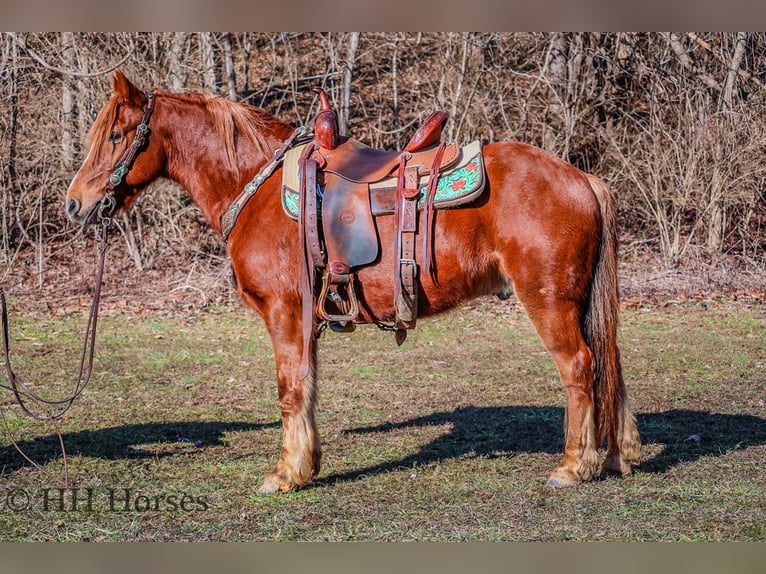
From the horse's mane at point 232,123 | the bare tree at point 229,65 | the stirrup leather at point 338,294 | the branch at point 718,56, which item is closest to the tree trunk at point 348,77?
the bare tree at point 229,65

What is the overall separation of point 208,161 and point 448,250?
5.34 ft

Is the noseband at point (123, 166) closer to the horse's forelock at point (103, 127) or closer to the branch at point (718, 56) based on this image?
the horse's forelock at point (103, 127)

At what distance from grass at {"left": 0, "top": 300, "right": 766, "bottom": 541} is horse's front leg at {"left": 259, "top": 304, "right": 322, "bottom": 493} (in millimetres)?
137

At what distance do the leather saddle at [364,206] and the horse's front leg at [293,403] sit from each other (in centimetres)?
19

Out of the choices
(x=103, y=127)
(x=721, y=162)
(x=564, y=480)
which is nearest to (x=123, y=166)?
(x=103, y=127)

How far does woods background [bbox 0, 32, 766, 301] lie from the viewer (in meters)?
12.3

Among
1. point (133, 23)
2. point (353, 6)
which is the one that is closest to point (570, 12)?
point (353, 6)

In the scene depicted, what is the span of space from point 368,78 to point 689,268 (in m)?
6.20

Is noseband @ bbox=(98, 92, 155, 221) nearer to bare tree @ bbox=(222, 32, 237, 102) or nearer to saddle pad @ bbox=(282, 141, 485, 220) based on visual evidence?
saddle pad @ bbox=(282, 141, 485, 220)

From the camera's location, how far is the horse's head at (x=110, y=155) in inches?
194

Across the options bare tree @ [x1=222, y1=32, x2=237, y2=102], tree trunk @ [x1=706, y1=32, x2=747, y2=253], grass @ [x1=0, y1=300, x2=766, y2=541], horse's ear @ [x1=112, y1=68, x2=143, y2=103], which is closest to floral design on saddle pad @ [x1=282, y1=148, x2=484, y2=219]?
horse's ear @ [x1=112, y1=68, x2=143, y2=103]

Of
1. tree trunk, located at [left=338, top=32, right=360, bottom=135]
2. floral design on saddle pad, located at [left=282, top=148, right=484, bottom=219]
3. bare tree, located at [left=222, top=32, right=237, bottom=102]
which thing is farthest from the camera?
tree trunk, located at [left=338, top=32, right=360, bottom=135]

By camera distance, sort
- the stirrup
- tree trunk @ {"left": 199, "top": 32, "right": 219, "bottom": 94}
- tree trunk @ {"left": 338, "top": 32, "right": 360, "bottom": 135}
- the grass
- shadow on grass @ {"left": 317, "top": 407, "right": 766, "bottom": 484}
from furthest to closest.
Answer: tree trunk @ {"left": 338, "top": 32, "right": 360, "bottom": 135} → tree trunk @ {"left": 199, "top": 32, "right": 219, "bottom": 94} → shadow on grass @ {"left": 317, "top": 407, "right": 766, "bottom": 484} → the stirrup → the grass

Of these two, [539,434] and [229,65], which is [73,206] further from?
[229,65]
